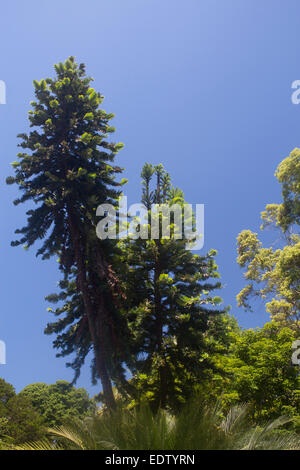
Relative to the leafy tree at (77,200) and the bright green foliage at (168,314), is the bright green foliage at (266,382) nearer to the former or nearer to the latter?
the bright green foliage at (168,314)

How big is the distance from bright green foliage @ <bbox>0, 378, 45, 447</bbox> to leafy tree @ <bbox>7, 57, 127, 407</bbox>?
1290 centimetres

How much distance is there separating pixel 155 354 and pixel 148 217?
194 inches

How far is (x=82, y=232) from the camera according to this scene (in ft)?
34.1

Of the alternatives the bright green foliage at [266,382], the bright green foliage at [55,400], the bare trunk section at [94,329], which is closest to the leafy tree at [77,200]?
the bare trunk section at [94,329]

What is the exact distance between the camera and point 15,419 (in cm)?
2192

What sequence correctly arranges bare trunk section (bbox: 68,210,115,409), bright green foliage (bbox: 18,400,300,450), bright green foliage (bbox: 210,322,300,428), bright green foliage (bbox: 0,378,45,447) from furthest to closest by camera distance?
bright green foliage (bbox: 0,378,45,447), bright green foliage (bbox: 210,322,300,428), bare trunk section (bbox: 68,210,115,409), bright green foliage (bbox: 18,400,300,450)

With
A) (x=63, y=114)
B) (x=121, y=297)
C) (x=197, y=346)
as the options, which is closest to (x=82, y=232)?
(x=121, y=297)

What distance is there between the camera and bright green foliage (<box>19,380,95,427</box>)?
31828 mm

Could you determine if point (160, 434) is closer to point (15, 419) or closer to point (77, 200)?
point (77, 200)

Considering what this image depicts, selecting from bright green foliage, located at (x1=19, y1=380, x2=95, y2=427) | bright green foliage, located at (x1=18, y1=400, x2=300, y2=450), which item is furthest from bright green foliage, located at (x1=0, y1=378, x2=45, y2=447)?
bright green foliage, located at (x1=18, y1=400, x2=300, y2=450)

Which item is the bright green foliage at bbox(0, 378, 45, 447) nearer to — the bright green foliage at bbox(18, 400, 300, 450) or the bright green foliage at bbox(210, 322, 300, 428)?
the bright green foliage at bbox(210, 322, 300, 428)

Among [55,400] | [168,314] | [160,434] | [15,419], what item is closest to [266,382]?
[168,314]

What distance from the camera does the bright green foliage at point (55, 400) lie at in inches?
1253
